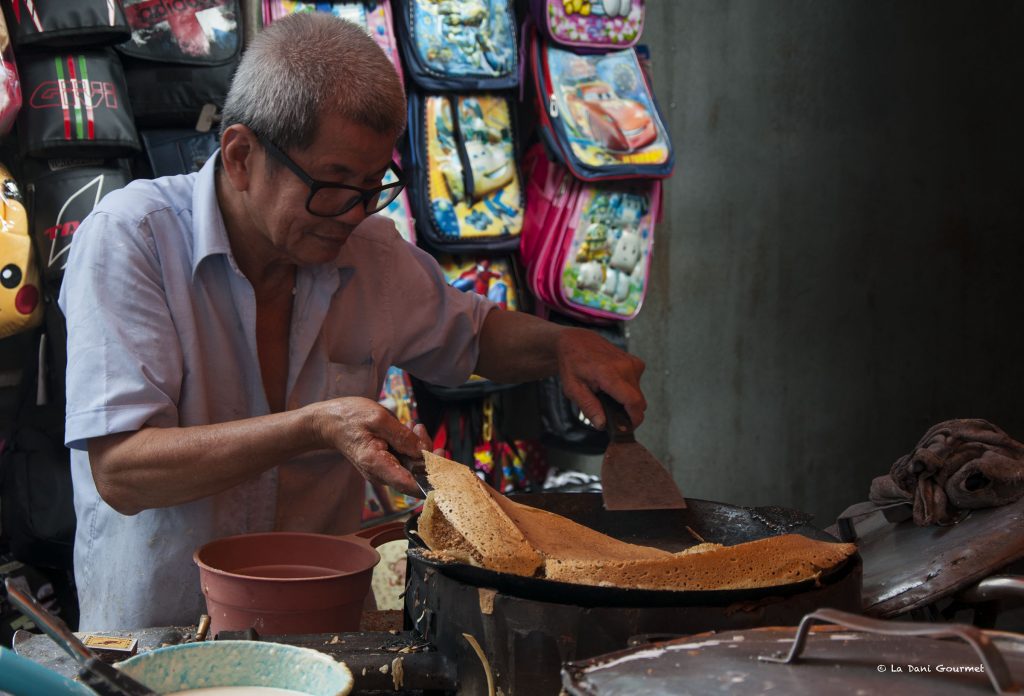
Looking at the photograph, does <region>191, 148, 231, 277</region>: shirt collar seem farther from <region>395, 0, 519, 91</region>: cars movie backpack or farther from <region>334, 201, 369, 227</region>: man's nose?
<region>395, 0, 519, 91</region>: cars movie backpack

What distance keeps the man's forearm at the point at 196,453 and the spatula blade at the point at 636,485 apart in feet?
1.91

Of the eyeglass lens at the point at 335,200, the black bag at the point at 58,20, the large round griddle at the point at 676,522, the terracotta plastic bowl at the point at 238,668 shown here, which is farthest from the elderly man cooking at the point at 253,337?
the black bag at the point at 58,20

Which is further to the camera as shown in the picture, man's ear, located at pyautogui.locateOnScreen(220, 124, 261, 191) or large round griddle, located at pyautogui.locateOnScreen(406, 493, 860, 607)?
man's ear, located at pyautogui.locateOnScreen(220, 124, 261, 191)

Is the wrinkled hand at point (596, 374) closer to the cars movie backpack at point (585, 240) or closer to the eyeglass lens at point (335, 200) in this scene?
the eyeglass lens at point (335, 200)

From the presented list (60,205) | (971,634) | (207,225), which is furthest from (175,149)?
(971,634)

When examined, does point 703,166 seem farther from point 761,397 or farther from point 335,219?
point 335,219

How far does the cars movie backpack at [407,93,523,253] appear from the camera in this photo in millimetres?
3645

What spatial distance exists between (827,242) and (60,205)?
140 inches

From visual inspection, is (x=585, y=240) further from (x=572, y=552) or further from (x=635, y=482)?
(x=572, y=552)

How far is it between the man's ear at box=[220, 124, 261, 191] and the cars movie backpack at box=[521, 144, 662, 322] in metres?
1.83

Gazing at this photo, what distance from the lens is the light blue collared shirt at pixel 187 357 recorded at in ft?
6.62

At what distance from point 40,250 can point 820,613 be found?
2.80 meters

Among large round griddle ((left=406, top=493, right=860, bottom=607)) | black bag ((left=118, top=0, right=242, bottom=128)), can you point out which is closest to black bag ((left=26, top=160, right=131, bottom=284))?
black bag ((left=118, top=0, right=242, bottom=128))

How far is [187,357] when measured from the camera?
2.16m
